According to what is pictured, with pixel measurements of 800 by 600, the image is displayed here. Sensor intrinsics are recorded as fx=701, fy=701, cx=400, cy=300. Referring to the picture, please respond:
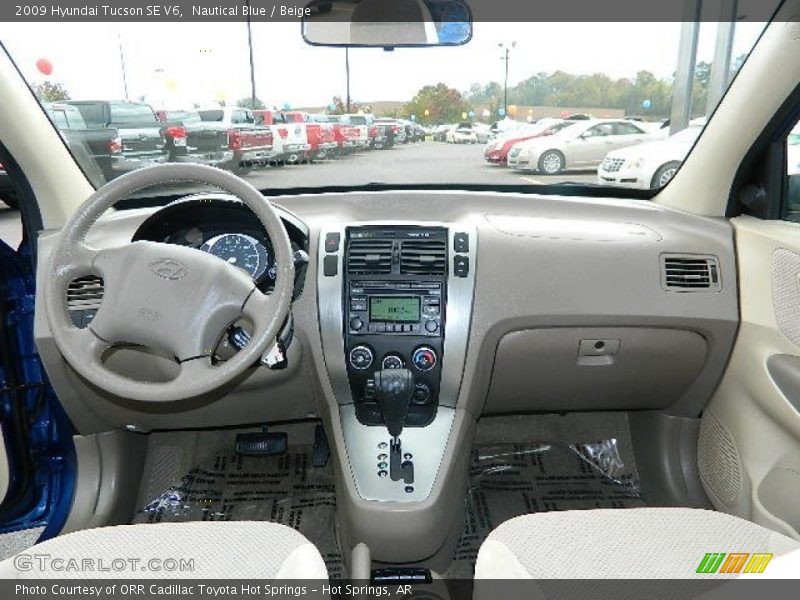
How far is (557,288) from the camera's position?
227cm

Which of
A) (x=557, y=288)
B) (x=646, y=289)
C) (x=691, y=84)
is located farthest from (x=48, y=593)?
(x=691, y=84)

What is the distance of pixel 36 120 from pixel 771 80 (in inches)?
87.7

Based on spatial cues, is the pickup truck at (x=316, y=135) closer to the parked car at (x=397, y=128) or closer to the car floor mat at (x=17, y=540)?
the parked car at (x=397, y=128)

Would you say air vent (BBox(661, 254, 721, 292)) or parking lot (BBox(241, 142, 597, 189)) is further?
parking lot (BBox(241, 142, 597, 189))

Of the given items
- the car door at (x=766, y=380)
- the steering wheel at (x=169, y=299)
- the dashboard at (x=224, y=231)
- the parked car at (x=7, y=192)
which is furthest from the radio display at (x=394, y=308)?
the parked car at (x=7, y=192)

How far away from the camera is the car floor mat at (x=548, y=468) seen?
112 inches

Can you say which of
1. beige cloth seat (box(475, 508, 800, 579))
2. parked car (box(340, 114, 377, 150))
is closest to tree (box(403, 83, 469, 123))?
parked car (box(340, 114, 377, 150))

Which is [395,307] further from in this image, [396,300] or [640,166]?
[640,166]

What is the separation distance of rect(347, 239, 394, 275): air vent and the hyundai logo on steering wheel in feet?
2.32

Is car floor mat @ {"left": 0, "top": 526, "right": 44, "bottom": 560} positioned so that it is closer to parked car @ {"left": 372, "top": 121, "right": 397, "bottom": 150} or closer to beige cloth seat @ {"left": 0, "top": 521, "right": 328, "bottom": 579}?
beige cloth seat @ {"left": 0, "top": 521, "right": 328, "bottom": 579}

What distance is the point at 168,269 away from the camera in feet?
5.36

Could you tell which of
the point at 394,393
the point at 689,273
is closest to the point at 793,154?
the point at 689,273

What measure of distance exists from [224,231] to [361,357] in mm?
597

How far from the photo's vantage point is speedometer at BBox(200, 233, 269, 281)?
1974 millimetres
